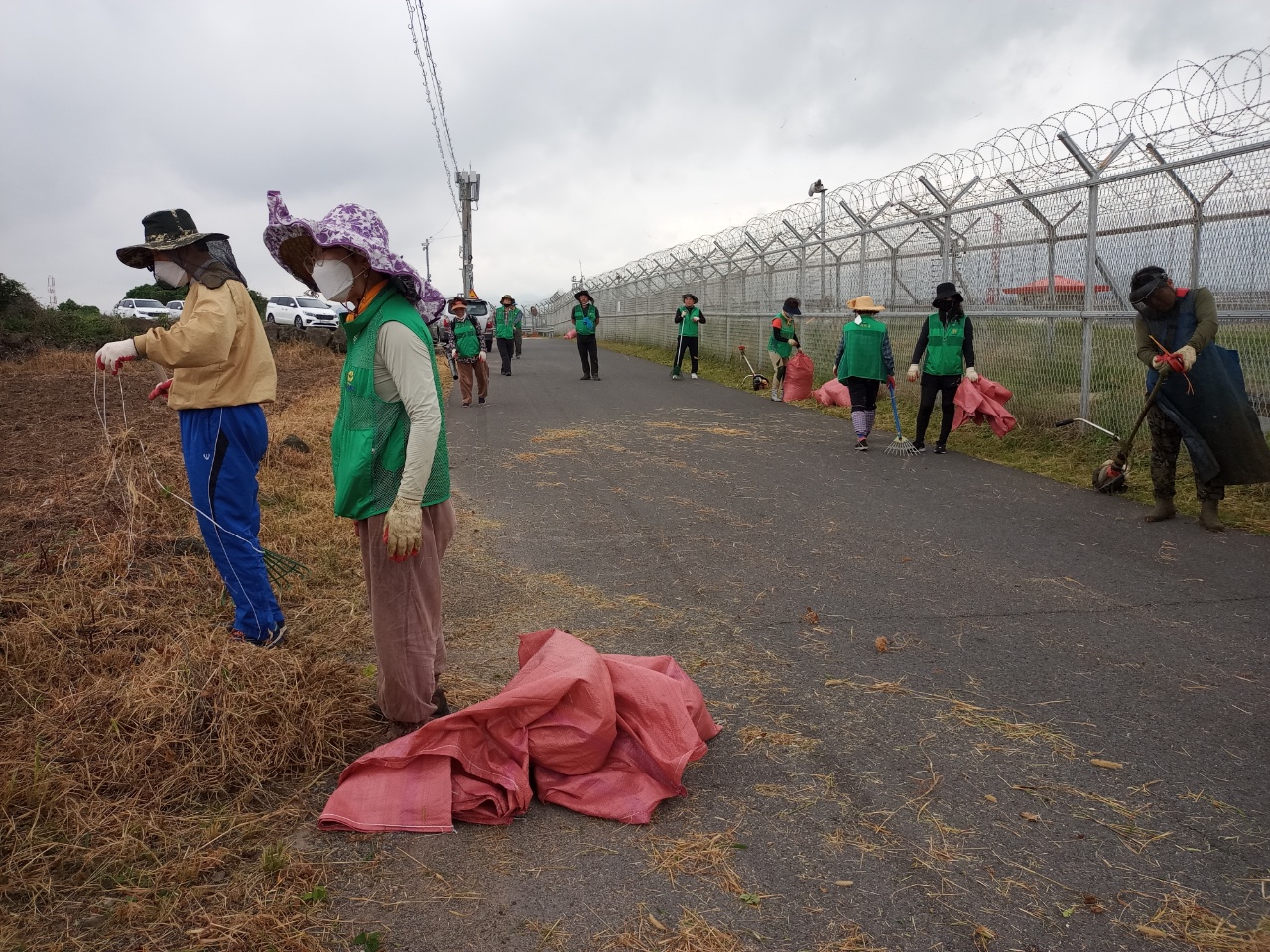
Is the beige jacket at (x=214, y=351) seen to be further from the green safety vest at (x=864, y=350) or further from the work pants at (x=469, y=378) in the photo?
the work pants at (x=469, y=378)

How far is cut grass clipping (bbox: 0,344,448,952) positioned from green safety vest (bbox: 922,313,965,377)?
21.4 ft

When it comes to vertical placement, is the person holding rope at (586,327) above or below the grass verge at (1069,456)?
above

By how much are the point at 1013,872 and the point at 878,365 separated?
796 centimetres

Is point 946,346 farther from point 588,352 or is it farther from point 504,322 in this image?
point 504,322

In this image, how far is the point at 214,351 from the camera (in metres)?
3.98

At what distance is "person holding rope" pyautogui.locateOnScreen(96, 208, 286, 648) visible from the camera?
13.2ft

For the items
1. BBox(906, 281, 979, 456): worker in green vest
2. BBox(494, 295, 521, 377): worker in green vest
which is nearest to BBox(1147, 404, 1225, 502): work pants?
BBox(906, 281, 979, 456): worker in green vest

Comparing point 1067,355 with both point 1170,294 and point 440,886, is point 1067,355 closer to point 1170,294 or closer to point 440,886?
point 1170,294

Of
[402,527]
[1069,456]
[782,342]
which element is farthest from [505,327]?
[402,527]

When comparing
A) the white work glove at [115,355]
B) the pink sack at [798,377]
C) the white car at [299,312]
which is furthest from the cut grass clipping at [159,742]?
the white car at [299,312]

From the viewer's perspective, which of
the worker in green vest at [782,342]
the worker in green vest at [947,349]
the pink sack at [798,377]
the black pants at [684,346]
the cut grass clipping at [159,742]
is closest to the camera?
the cut grass clipping at [159,742]

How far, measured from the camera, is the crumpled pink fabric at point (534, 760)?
303 cm

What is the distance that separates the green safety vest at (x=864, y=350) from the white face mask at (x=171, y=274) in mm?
7337

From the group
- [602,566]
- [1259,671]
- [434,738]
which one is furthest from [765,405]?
[434,738]
